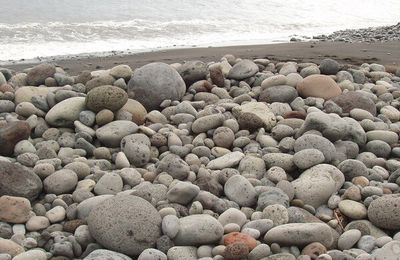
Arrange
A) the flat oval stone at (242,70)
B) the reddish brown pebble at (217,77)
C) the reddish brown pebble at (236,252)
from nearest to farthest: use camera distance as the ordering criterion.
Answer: the reddish brown pebble at (236,252) < the reddish brown pebble at (217,77) < the flat oval stone at (242,70)

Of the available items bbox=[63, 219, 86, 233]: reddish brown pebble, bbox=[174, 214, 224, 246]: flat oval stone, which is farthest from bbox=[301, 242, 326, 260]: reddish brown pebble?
bbox=[63, 219, 86, 233]: reddish brown pebble

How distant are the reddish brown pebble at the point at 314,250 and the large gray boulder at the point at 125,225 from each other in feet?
3.36

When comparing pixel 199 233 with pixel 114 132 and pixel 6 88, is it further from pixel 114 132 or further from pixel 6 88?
pixel 6 88

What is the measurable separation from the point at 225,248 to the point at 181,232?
361 millimetres

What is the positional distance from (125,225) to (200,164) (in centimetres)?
137

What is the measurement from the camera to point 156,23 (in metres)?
16.7

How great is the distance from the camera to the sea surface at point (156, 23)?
43.4 feet

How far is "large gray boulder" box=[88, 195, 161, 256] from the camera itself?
11.3 ft

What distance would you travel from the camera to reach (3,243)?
3348 mm

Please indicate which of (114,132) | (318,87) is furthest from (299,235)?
(318,87)

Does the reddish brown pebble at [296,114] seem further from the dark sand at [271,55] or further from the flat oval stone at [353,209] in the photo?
the dark sand at [271,55]

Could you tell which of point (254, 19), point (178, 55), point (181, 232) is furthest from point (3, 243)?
point (254, 19)

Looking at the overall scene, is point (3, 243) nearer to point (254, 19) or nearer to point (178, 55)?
point (178, 55)

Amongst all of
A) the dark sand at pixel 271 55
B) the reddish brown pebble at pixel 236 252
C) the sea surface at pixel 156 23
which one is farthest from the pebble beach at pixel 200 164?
the sea surface at pixel 156 23
